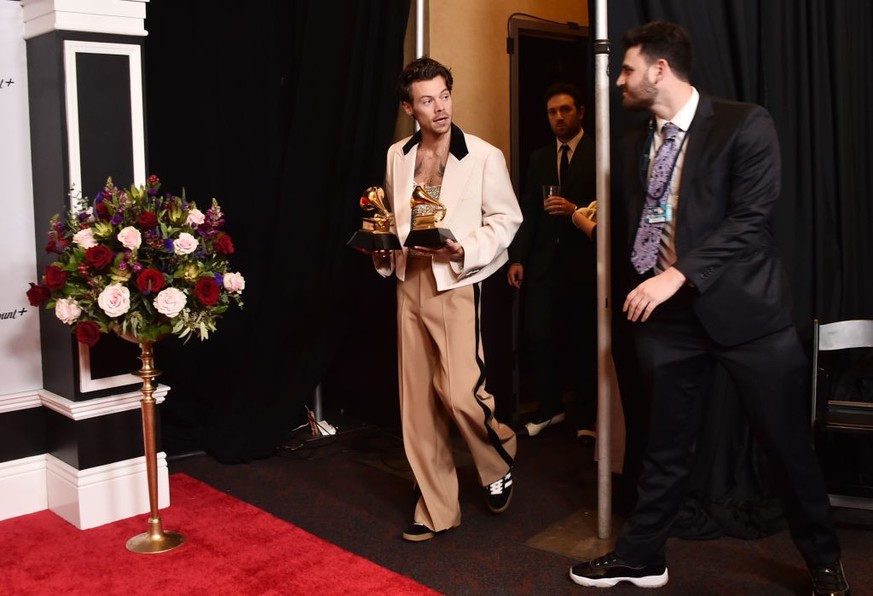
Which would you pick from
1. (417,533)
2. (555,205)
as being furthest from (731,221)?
(417,533)

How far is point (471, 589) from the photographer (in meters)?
3.10

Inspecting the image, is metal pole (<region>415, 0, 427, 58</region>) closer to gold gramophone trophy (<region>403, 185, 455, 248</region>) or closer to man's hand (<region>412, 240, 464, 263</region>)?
gold gramophone trophy (<region>403, 185, 455, 248</region>)

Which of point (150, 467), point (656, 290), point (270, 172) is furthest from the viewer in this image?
point (270, 172)

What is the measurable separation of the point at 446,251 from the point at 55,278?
54.6 inches

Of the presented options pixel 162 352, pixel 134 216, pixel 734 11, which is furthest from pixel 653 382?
pixel 162 352

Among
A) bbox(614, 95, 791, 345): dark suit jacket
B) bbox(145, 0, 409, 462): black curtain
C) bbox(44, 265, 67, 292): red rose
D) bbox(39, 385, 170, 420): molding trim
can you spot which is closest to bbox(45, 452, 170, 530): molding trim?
bbox(39, 385, 170, 420): molding trim

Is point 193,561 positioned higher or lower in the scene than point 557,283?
lower

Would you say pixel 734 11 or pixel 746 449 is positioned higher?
pixel 734 11

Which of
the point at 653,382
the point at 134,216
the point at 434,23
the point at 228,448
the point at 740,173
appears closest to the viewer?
the point at 740,173

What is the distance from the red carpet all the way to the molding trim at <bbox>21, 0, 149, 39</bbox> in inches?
77.6

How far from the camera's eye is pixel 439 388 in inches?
139

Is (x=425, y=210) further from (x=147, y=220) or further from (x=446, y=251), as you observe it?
(x=147, y=220)

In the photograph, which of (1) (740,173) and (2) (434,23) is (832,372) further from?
(2) (434,23)

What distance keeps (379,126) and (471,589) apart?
2380 millimetres
